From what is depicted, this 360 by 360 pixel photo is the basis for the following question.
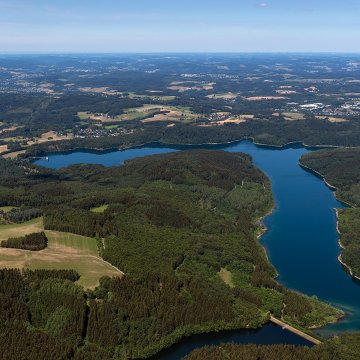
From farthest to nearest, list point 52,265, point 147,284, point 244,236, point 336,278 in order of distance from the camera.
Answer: point 244,236
point 336,278
point 52,265
point 147,284

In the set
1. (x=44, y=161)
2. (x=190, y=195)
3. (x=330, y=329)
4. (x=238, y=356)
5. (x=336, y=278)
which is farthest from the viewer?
(x=44, y=161)

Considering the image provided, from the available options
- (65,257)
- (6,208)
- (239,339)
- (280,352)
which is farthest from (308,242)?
(6,208)

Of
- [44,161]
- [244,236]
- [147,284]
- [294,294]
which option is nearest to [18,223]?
[147,284]

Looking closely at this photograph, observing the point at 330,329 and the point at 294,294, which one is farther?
the point at 294,294

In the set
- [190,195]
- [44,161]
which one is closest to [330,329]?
[190,195]

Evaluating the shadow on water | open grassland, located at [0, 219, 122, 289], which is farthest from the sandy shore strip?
open grassland, located at [0, 219, 122, 289]

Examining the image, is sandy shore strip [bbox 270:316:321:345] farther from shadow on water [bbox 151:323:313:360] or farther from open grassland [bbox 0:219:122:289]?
open grassland [bbox 0:219:122:289]

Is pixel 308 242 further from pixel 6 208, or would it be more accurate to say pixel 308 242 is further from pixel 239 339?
pixel 6 208

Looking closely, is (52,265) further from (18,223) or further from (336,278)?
(336,278)
